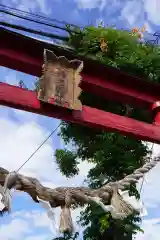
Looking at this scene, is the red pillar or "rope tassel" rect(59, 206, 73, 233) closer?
"rope tassel" rect(59, 206, 73, 233)

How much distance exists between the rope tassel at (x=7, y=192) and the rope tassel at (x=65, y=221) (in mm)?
378

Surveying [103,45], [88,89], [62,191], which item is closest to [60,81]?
[88,89]

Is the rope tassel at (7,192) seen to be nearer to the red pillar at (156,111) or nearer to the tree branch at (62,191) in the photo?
the tree branch at (62,191)

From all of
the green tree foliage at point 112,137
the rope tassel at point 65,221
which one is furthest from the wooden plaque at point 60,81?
the green tree foliage at point 112,137

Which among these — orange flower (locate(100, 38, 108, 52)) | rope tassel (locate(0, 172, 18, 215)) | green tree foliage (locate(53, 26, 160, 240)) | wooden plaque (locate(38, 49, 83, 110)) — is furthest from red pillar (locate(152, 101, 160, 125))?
orange flower (locate(100, 38, 108, 52))

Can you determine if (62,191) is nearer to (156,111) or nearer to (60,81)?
(60,81)

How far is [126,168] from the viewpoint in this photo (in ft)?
24.7

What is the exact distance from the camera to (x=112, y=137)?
7.82m

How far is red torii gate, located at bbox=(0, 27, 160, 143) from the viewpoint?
3434 mm

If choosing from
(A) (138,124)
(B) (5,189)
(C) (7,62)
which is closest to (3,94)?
(C) (7,62)

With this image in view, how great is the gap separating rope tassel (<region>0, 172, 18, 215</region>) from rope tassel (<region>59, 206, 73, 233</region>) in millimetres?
378

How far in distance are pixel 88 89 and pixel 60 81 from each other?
53cm

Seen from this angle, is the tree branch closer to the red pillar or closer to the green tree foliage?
the red pillar

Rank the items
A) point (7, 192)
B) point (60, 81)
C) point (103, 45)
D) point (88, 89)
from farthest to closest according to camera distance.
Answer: point (103, 45) < point (88, 89) < point (60, 81) < point (7, 192)
